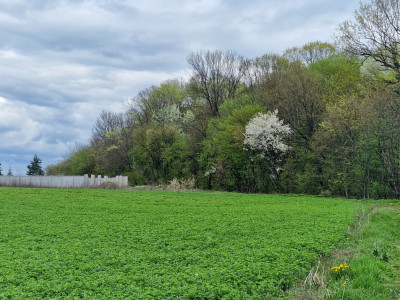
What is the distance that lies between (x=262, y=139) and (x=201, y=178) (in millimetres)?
10373

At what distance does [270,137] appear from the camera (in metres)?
30.2

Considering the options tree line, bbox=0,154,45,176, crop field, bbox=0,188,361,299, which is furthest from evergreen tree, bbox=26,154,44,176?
crop field, bbox=0,188,361,299

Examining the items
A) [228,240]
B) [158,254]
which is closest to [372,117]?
[228,240]

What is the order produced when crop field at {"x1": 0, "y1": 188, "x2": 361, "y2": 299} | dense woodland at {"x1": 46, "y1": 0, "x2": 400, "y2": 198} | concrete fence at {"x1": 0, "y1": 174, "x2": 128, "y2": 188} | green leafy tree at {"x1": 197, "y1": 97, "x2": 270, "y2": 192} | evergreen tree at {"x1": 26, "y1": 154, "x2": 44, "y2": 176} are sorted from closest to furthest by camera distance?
crop field at {"x1": 0, "y1": 188, "x2": 361, "y2": 299}
dense woodland at {"x1": 46, "y1": 0, "x2": 400, "y2": 198}
green leafy tree at {"x1": 197, "y1": 97, "x2": 270, "y2": 192}
concrete fence at {"x1": 0, "y1": 174, "x2": 128, "y2": 188}
evergreen tree at {"x1": 26, "y1": 154, "x2": 44, "y2": 176}

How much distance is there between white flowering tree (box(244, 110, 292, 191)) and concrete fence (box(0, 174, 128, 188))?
15685 millimetres

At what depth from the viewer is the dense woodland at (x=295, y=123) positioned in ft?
81.7

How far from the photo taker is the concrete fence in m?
40.1

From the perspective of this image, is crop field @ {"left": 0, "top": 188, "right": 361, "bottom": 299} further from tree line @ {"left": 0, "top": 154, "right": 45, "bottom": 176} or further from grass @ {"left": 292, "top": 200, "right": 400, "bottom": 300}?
tree line @ {"left": 0, "top": 154, "right": 45, "bottom": 176}

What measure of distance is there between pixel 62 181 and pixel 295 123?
86.5ft

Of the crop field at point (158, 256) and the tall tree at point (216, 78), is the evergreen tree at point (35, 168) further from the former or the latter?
the crop field at point (158, 256)

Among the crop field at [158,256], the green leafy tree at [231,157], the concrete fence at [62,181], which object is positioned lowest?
the crop field at [158,256]

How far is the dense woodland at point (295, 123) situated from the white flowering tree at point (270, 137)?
196mm

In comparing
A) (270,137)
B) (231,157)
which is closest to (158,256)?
(270,137)

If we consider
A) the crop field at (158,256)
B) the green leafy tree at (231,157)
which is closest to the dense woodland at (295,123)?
the green leafy tree at (231,157)
